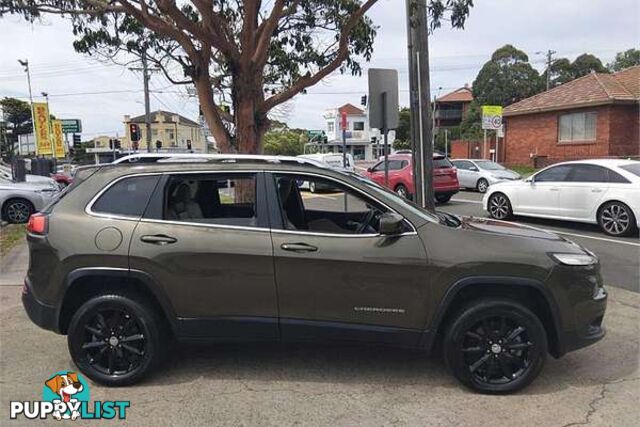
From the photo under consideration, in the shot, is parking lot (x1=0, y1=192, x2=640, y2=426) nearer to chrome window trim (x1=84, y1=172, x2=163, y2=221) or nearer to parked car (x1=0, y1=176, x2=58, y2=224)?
chrome window trim (x1=84, y1=172, x2=163, y2=221)

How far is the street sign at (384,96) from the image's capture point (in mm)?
8477

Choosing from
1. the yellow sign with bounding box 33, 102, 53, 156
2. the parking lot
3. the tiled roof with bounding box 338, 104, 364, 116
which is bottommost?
the parking lot

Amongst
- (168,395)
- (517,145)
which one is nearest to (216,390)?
(168,395)

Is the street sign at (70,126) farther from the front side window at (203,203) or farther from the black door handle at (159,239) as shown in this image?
the black door handle at (159,239)

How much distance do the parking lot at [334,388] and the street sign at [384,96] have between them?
446 centimetres

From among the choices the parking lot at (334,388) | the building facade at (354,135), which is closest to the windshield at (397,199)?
the parking lot at (334,388)

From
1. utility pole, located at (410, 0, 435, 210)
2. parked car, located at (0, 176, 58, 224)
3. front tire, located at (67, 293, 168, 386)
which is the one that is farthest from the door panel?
parked car, located at (0, 176, 58, 224)

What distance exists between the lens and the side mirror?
3.92 m

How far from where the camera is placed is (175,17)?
9555 mm

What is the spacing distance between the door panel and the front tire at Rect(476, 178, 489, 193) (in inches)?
716

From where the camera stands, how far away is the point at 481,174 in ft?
69.6

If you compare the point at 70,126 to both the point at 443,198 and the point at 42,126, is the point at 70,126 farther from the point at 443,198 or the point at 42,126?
the point at 443,198

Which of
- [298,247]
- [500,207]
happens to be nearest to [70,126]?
[500,207]

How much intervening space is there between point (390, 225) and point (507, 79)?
62.3m
